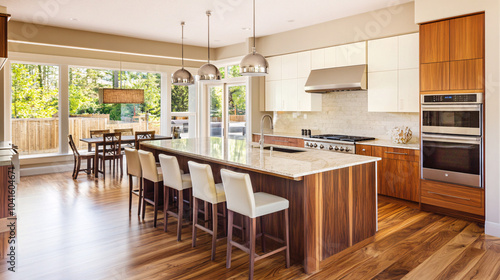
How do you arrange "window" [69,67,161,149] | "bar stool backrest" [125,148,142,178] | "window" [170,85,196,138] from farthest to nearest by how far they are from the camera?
1. "window" [170,85,196,138]
2. "window" [69,67,161,149]
3. "bar stool backrest" [125,148,142,178]

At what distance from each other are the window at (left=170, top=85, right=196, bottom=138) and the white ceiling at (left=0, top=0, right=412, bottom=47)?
87.0 inches

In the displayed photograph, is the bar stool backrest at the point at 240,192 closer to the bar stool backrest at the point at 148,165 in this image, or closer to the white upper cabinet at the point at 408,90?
the bar stool backrest at the point at 148,165

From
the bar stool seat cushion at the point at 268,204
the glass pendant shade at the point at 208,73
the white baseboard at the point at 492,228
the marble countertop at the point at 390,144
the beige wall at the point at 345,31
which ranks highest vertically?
the beige wall at the point at 345,31

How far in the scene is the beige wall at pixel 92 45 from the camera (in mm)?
6461

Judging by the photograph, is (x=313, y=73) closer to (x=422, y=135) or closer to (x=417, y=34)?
(x=417, y=34)

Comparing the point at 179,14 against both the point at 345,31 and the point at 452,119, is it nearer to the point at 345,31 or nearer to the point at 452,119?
the point at 345,31

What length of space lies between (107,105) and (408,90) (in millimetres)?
6659

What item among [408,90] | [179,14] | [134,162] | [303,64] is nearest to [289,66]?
[303,64]

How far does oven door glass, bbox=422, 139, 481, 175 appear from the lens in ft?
13.4

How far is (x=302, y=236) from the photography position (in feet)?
10.0

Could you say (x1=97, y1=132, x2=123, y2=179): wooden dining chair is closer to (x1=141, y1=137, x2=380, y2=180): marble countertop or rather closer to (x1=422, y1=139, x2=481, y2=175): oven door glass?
(x1=141, y1=137, x2=380, y2=180): marble countertop

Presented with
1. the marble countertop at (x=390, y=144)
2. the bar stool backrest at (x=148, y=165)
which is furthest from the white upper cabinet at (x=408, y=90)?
the bar stool backrest at (x=148, y=165)

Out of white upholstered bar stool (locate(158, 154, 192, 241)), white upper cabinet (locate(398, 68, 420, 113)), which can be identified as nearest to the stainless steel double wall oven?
white upper cabinet (locate(398, 68, 420, 113))

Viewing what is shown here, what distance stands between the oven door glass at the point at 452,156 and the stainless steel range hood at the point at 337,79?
150 cm
